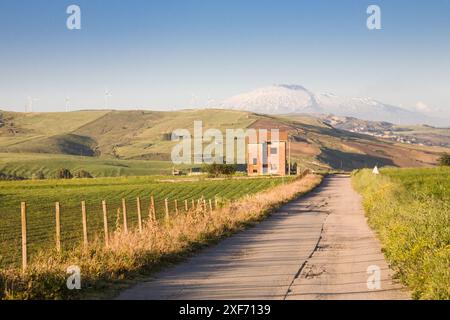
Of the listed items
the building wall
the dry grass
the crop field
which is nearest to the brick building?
the building wall

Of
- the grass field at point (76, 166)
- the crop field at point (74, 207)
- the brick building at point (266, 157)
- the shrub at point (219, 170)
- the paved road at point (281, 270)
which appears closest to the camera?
the paved road at point (281, 270)

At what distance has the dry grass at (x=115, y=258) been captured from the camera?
32.9 ft

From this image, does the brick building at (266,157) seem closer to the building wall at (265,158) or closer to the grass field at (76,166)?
the building wall at (265,158)

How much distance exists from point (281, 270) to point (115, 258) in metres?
3.23

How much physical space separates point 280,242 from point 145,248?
5.49 meters

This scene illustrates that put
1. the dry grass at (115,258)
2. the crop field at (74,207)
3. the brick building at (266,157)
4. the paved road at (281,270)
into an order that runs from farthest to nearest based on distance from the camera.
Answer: the brick building at (266,157) < the crop field at (74,207) < the paved road at (281,270) < the dry grass at (115,258)

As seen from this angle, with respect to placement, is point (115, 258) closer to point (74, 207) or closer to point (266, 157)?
point (74, 207)

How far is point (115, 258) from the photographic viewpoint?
1283 centimetres

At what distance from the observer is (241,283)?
1149cm

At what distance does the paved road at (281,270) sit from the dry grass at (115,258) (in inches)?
19.1

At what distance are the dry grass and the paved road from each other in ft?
1.59

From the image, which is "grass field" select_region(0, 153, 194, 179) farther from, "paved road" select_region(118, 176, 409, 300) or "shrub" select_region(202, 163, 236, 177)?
"paved road" select_region(118, 176, 409, 300)

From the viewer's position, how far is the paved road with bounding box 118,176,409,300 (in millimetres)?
10578

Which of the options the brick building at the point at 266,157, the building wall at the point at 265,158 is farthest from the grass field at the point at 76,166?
the building wall at the point at 265,158
